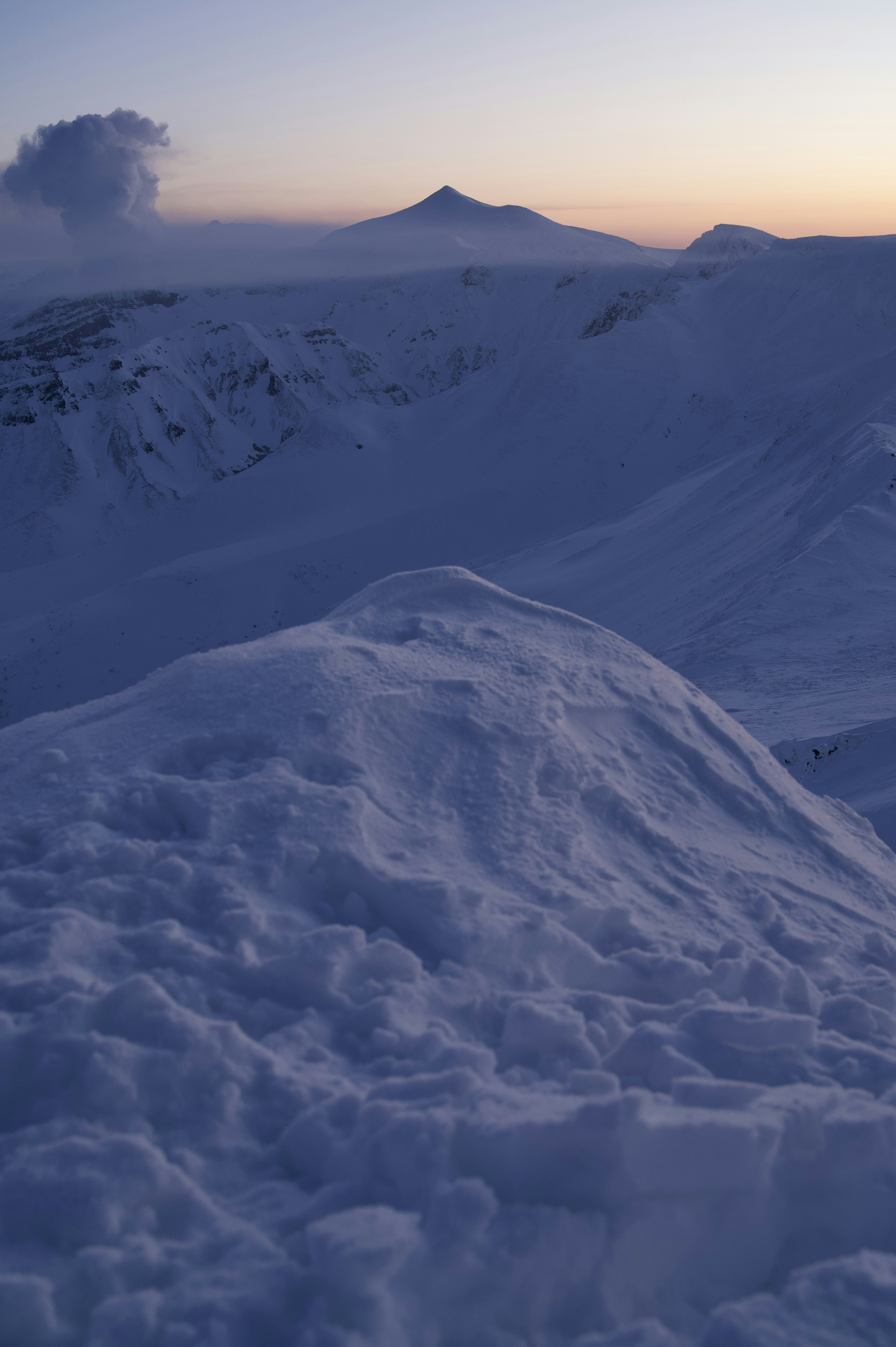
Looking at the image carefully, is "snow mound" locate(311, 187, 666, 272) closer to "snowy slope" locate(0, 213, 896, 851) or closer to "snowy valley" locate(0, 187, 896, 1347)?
"snowy slope" locate(0, 213, 896, 851)

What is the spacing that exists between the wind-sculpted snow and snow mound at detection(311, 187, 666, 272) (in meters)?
111

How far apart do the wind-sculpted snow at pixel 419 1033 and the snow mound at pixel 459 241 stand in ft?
364

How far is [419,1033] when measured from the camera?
241 cm

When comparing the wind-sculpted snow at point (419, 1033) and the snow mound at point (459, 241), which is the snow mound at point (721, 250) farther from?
the wind-sculpted snow at point (419, 1033)

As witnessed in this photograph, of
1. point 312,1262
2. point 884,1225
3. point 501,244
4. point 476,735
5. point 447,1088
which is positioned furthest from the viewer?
point 501,244

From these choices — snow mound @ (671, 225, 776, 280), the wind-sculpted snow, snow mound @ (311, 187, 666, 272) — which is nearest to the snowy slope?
snow mound @ (671, 225, 776, 280)

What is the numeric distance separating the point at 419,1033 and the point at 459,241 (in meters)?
144

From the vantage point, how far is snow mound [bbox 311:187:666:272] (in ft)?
380

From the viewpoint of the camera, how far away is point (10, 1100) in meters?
2.09

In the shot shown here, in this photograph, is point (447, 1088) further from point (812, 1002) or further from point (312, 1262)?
point (812, 1002)

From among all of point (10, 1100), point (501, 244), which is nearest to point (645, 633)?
point (10, 1100)

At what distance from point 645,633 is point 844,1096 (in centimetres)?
1201

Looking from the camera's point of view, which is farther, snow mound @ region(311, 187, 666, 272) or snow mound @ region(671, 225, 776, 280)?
snow mound @ region(311, 187, 666, 272)

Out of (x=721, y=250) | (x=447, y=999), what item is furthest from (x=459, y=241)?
(x=447, y=999)
